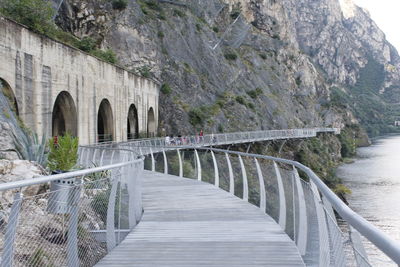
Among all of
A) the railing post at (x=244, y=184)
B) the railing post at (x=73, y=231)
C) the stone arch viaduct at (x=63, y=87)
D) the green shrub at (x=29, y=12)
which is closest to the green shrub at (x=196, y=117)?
the stone arch viaduct at (x=63, y=87)

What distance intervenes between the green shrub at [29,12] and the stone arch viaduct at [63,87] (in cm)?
315

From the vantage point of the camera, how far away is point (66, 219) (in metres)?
4.16

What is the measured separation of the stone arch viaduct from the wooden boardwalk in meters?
7.73

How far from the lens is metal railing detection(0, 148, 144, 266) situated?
3152 millimetres

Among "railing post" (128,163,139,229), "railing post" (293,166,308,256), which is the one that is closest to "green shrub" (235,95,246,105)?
"railing post" (128,163,139,229)

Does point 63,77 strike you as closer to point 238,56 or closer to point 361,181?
point 361,181

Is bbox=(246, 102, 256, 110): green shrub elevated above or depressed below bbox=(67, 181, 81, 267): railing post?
above

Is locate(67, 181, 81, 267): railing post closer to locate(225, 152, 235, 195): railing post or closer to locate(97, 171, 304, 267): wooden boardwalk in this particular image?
→ locate(97, 171, 304, 267): wooden boardwalk

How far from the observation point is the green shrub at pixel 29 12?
23203 millimetres

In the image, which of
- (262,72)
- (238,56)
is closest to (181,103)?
(238,56)

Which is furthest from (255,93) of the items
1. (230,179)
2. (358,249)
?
(358,249)

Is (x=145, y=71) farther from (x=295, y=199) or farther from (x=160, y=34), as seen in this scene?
(x=295, y=199)

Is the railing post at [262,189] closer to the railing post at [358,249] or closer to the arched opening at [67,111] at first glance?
the railing post at [358,249]

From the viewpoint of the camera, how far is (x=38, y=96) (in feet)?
62.7
